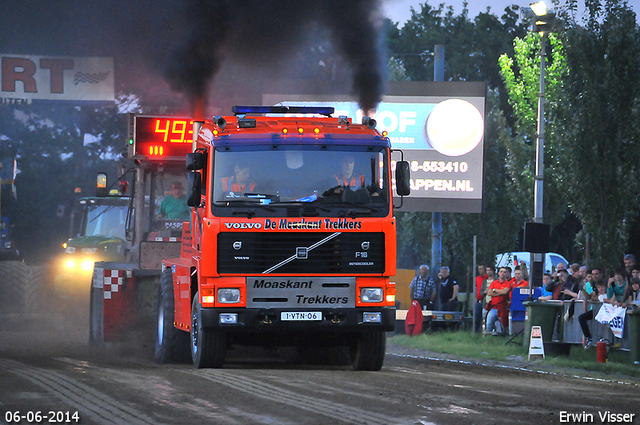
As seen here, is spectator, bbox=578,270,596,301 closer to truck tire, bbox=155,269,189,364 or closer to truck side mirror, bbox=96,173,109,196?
truck tire, bbox=155,269,189,364

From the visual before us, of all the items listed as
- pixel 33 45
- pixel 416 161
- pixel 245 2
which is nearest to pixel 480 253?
pixel 416 161

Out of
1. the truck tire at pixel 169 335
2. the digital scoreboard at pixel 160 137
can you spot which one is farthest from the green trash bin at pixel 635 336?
the digital scoreboard at pixel 160 137

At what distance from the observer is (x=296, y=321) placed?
13.5 m

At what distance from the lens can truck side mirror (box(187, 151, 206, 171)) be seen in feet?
45.6

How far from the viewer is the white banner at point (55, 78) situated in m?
35.3

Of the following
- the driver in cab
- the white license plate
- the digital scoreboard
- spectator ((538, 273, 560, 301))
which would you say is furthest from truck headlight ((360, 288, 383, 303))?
spectator ((538, 273, 560, 301))

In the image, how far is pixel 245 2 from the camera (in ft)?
76.9

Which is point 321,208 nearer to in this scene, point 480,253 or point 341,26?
point 341,26

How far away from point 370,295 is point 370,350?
1.23 meters

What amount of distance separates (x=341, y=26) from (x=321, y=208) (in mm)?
9150

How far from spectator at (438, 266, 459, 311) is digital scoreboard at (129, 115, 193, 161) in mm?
9394

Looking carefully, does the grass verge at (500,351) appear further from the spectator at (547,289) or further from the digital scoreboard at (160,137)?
the digital scoreboard at (160,137)

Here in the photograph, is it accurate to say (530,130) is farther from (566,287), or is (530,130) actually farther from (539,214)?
(566,287)

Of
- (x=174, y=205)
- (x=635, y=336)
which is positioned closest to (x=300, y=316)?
(x=174, y=205)
